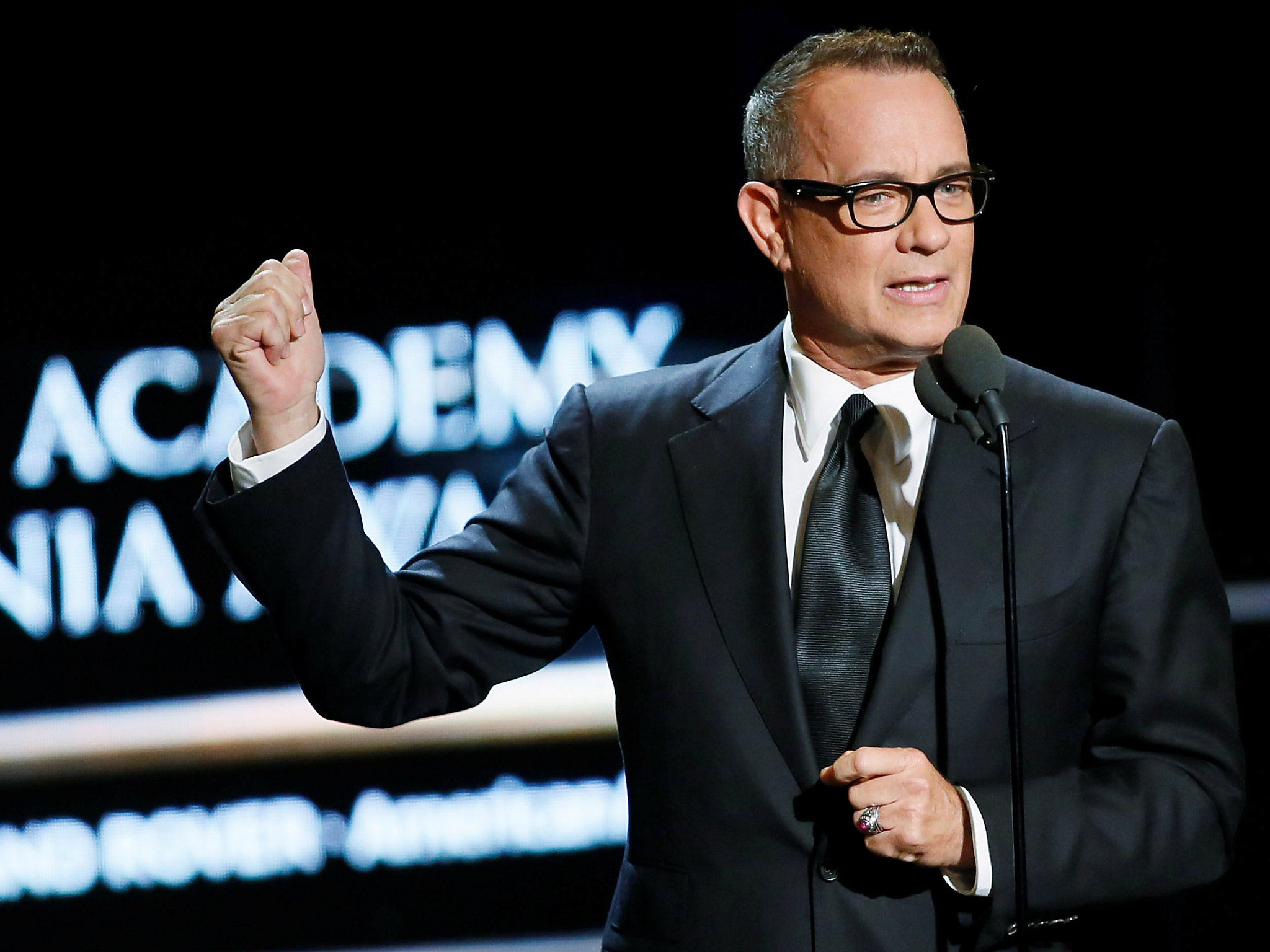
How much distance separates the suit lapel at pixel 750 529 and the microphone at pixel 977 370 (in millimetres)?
313

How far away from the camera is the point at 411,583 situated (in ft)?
5.43

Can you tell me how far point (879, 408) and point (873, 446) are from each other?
0.05 m

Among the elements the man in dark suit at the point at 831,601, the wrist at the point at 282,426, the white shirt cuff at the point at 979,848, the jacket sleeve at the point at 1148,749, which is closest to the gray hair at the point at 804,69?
the man in dark suit at the point at 831,601

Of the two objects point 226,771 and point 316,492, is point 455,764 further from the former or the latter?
point 316,492

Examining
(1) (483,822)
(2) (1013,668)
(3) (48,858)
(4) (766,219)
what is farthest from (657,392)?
(3) (48,858)

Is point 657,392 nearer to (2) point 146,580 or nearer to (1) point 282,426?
(1) point 282,426

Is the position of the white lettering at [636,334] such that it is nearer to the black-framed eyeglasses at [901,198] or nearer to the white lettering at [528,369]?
the white lettering at [528,369]

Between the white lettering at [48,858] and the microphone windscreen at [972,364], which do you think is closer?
the microphone windscreen at [972,364]

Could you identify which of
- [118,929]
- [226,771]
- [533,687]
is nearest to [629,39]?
[533,687]

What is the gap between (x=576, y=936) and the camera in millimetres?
3389

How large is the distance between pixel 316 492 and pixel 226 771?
6.85 ft

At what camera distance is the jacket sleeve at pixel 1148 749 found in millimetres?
1442

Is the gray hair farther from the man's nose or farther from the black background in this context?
the black background

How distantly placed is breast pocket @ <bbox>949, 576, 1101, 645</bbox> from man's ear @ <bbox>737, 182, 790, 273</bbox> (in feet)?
1.66
